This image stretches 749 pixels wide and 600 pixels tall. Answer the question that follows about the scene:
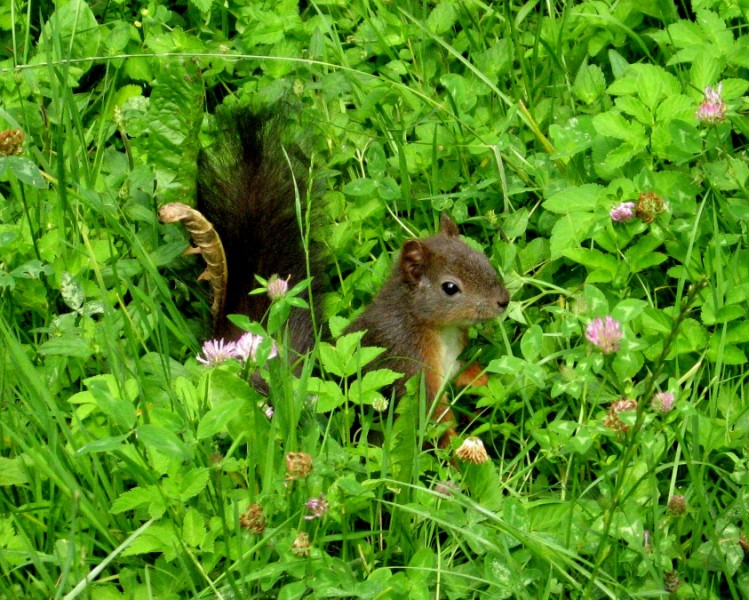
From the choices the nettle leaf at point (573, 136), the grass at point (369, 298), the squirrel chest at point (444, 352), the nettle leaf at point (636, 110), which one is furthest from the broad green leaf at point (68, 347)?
the nettle leaf at point (636, 110)

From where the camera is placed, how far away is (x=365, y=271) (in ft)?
10.9

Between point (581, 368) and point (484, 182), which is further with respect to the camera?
point (484, 182)

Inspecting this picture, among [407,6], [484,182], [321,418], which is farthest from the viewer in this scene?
[407,6]

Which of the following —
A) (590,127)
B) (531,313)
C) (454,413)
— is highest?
(590,127)

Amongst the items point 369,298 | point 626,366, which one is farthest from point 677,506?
point 369,298

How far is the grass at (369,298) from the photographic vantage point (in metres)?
Result: 2.27

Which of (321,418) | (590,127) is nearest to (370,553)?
(321,418)

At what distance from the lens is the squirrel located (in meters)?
2.98

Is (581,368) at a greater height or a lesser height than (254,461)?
greater

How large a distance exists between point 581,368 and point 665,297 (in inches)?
30.1

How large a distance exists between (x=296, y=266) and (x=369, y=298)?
0.81 ft

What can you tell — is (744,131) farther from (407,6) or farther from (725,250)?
(407,6)

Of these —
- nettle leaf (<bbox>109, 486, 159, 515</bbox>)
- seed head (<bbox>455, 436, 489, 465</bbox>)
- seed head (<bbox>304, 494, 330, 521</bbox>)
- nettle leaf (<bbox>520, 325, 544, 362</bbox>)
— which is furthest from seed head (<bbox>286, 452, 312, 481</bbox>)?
nettle leaf (<bbox>520, 325, 544, 362</bbox>)

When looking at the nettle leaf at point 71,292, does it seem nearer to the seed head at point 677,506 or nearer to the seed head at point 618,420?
the seed head at point 618,420
